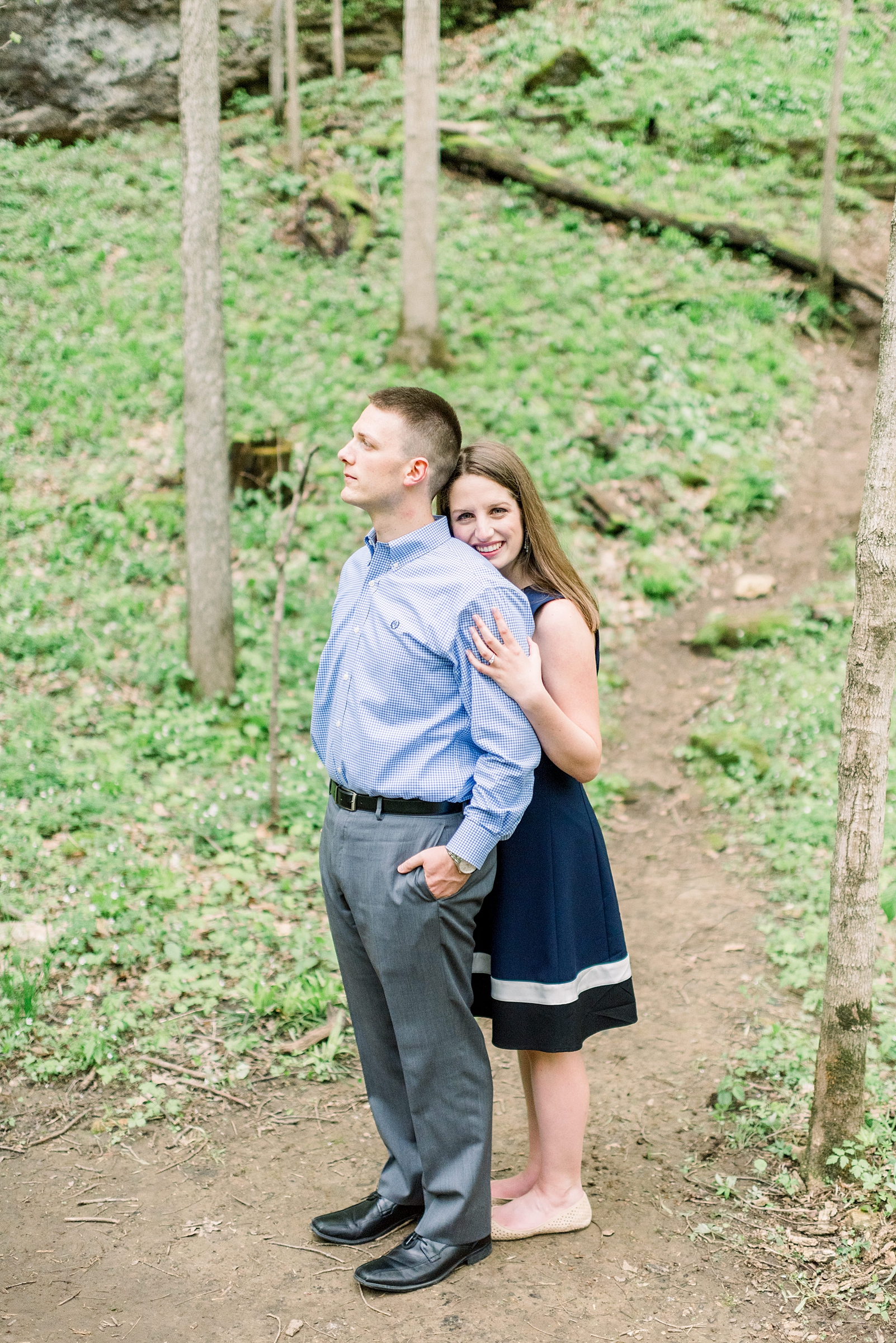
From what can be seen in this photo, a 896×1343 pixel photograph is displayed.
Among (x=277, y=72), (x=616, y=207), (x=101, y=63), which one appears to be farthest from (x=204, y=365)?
(x=101, y=63)

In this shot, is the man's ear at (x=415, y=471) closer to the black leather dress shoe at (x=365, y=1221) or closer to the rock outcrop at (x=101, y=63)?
the black leather dress shoe at (x=365, y=1221)

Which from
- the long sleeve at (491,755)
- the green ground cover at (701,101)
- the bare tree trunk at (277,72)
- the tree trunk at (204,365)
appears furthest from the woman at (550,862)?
the bare tree trunk at (277,72)

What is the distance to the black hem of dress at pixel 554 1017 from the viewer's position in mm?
2768

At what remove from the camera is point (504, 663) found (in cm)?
250

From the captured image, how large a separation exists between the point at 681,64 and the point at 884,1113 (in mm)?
15582

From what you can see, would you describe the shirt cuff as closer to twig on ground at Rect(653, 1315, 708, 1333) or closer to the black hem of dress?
the black hem of dress

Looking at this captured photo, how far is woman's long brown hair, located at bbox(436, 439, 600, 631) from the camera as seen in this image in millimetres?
2715

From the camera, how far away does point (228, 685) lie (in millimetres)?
6484

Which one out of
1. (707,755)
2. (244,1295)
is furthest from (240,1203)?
(707,755)

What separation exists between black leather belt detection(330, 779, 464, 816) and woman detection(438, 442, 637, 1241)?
0.23 meters

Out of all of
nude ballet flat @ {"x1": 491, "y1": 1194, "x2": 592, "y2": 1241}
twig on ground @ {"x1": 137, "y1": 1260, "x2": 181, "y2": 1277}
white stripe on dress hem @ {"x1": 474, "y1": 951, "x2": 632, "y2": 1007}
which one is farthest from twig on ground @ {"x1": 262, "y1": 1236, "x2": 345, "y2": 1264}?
white stripe on dress hem @ {"x1": 474, "y1": 951, "x2": 632, "y2": 1007}

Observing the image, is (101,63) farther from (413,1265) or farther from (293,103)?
(413,1265)

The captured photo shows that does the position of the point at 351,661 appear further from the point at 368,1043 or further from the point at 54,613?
the point at 54,613

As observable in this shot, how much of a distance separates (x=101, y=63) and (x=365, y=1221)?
1486cm
